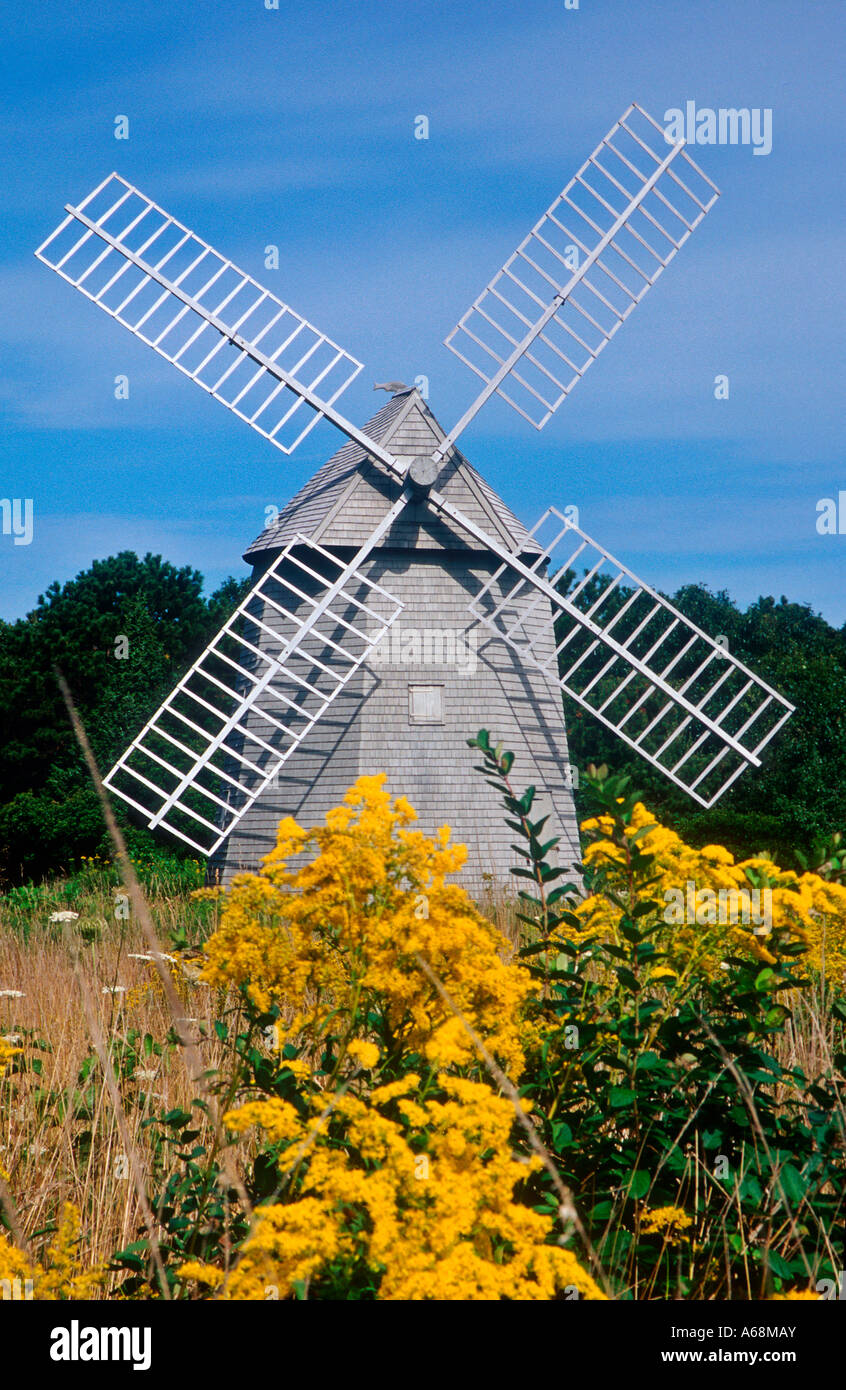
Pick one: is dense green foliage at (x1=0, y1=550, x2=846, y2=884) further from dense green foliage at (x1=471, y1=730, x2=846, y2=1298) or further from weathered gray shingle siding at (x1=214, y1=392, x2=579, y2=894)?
dense green foliage at (x1=471, y1=730, x2=846, y2=1298)

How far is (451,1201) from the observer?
175 centimetres

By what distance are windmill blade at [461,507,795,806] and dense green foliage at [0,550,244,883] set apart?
10146 mm

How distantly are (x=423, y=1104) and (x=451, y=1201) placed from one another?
0.40m

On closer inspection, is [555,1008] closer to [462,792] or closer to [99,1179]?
[99,1179]

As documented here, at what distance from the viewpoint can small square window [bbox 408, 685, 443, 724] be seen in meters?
12.4

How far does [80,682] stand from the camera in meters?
26.8

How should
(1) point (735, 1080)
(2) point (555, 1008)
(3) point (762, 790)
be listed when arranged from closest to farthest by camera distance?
(1) point (735, 1080), (2) point (555, 1008), (3) point (762, 790)

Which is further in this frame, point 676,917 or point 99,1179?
point 99,1179

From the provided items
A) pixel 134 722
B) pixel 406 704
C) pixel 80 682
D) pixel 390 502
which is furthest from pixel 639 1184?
pixel 80 682

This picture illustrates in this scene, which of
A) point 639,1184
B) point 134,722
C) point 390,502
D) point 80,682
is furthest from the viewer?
point 80,682

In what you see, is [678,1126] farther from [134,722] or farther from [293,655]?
[134,722]

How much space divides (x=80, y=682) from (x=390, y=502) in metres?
16.6
